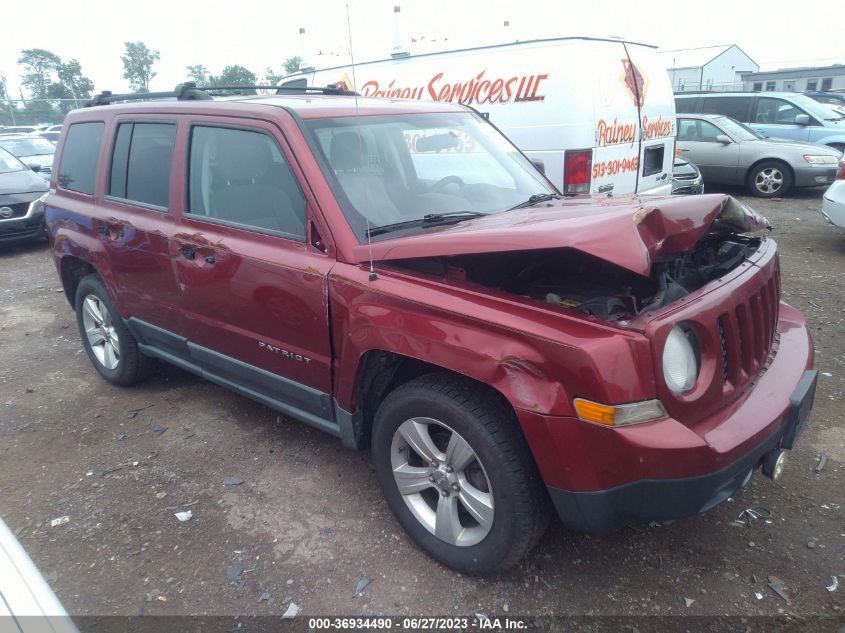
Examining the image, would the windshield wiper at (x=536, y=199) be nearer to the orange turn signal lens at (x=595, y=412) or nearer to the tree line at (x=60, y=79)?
the orange turn signal lens at (x=595, y=412)

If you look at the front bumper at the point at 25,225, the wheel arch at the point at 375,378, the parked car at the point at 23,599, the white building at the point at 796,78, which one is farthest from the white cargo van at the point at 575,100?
the white building at the point at 796,78

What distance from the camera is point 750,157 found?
1051 centimetres

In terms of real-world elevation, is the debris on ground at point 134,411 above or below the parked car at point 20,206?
below

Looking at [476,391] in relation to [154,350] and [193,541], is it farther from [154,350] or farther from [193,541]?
[154,350]

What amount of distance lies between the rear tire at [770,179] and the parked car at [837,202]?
3.95 m

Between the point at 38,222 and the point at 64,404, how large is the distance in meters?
6.11

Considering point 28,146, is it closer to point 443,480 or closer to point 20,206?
point 20,206

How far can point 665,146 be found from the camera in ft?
22.7

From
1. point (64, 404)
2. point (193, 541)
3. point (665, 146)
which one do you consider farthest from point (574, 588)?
point (665, 146)

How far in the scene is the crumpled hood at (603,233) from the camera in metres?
2.00

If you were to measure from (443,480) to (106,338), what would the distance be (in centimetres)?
309

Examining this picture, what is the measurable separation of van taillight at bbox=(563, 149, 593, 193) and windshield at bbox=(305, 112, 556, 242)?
2.20m

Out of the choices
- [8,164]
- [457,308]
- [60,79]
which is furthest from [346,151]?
[60,79]

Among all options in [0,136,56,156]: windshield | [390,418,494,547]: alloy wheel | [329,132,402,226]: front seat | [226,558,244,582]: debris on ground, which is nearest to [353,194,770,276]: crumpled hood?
[329,132,402,226]: front seat
